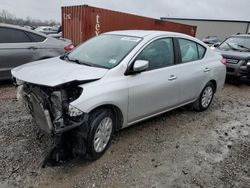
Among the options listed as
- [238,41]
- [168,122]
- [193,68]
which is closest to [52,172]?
[168,122]

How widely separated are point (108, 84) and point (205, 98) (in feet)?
9.21

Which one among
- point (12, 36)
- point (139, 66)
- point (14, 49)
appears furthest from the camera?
point (12, 36)

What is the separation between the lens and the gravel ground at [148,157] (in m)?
2.81

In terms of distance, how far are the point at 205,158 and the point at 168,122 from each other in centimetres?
121

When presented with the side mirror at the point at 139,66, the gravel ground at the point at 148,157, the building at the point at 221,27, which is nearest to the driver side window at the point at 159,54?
the side mirror at the point at 139,66

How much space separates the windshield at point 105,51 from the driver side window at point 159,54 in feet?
0.69

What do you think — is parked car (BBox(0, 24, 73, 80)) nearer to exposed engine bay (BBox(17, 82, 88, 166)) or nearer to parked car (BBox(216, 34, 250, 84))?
exposed engine bay (BBox(17, 82, 88, 166))

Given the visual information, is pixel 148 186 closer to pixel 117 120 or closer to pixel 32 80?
pixel 117 120

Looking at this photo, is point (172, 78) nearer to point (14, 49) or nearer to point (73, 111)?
point (73, 111)

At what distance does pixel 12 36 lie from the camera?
6.02 m

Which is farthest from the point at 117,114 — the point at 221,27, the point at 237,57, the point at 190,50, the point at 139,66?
the point at 221,27

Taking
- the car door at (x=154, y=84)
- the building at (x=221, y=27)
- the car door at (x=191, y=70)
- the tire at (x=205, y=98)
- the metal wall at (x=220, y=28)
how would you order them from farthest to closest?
the metal wall at (x=220, y=28)
the building at (x=221, y=27)
the tire at (x=205, y=98)
the car door at (x=191, y=70)
the car door at (x=154, y=84)

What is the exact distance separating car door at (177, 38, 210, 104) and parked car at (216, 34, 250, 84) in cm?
328

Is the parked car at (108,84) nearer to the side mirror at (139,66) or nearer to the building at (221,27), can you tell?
the side mirror at (139,66)
